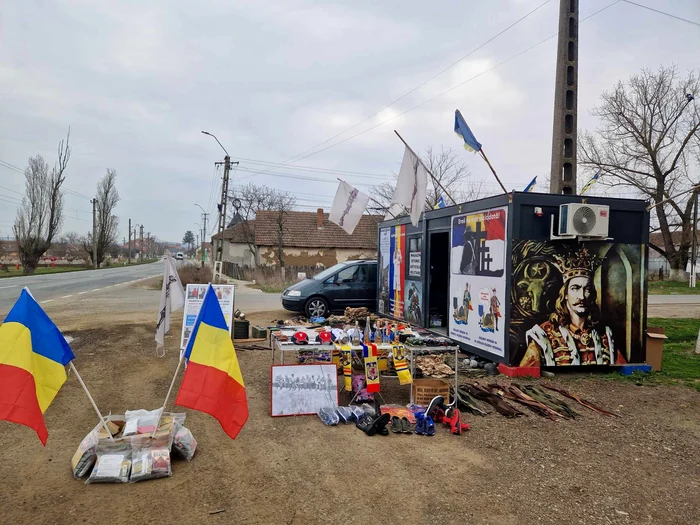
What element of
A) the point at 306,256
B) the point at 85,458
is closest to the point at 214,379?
the point at 85,458

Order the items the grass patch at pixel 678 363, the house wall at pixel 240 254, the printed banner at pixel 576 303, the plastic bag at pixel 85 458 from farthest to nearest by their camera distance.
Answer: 1. the house wall at pixel 240 254
2. the grass patch at pixel 678 363
3. the printed banner at pixel 576 303
4. the plastic bag at pixel 85 458

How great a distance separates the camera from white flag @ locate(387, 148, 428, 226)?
8242 millimetres

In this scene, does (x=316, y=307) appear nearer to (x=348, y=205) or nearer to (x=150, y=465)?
(x=348, y=205)

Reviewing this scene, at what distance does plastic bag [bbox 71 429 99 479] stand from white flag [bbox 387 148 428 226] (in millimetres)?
5682

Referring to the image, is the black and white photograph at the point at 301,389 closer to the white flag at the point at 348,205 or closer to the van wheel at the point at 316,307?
the white flag at the point at 348,205

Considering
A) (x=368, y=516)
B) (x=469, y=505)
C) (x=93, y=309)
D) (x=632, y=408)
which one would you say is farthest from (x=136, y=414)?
(x=93, y=309)

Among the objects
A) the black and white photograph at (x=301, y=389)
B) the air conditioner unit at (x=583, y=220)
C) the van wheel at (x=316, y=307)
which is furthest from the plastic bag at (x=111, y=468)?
the van wheel at (x=316, y=307)

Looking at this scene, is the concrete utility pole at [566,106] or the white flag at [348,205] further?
the white flag at [348,205]

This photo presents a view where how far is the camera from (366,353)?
20.2 ft

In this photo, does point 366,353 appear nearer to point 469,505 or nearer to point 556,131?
point 469,505

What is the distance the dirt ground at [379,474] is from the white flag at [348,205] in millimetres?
4982

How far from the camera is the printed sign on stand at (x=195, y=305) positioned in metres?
8.41

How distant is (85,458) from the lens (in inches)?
157

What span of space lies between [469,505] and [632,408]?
3.75 meters
